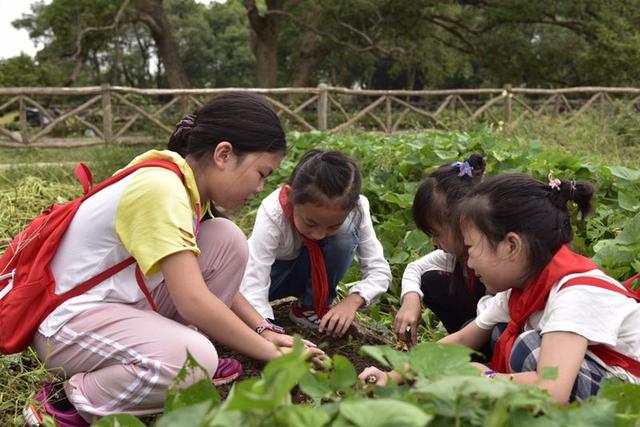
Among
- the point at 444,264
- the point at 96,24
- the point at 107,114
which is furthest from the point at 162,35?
the point at 444,264

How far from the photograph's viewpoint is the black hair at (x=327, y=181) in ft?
7.43

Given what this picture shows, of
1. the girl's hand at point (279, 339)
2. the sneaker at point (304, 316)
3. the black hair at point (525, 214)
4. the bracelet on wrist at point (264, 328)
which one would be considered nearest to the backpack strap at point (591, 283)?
the black hair at point (525, 214)

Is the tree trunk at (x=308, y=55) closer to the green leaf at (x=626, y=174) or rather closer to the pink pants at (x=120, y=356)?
the green leaf at (x=626, y=174)

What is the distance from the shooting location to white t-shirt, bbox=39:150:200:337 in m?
1.63

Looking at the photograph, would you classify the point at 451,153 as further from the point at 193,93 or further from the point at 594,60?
the point at 594,60

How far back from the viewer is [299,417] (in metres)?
0.78

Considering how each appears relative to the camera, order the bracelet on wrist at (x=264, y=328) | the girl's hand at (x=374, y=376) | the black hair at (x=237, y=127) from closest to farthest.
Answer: the girl's hand at (x=374, y=376) < the black hair at (x=237, y=127) < the bracelet on wrist at (x=264, y=328)

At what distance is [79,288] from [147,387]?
12.4 inches

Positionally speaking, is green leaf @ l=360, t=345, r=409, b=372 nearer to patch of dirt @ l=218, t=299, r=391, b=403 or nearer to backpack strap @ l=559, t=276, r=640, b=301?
backpack strap @ l=559, t=276, r=640, b=301

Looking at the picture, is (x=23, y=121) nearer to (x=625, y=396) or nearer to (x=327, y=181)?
(x=327, y=181)

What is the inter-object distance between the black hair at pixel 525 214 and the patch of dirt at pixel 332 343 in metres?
0.77

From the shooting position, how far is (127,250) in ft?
5.84

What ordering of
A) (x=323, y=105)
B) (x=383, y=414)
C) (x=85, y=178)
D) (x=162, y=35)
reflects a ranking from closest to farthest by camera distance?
(x=383, y=414) < (x=85, y=178) < (x=323, y=105) < (x=162, y=35)

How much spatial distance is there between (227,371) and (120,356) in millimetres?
431
